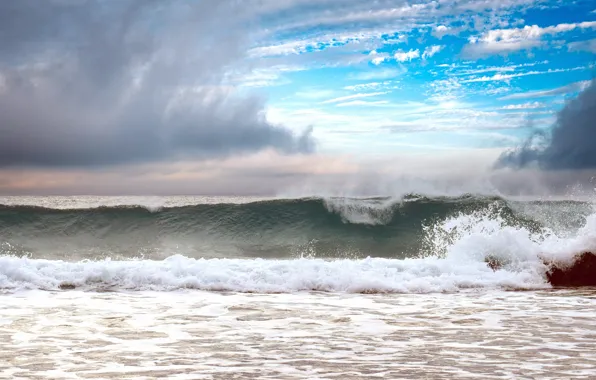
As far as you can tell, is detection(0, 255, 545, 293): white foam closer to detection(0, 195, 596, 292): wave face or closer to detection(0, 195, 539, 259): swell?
detection(0, 195, 596, 292): wave face

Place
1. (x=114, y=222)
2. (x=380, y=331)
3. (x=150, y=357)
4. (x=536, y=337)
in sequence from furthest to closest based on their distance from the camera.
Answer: (x=114, y=222)
(x=380, y=331)
(x=536, y=337)
(x=150, y=357)

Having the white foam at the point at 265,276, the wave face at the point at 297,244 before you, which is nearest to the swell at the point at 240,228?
the wave face at the point at 297,244

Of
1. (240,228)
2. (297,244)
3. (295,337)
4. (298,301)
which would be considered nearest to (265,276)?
(298,301)

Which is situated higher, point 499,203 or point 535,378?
point 499,203

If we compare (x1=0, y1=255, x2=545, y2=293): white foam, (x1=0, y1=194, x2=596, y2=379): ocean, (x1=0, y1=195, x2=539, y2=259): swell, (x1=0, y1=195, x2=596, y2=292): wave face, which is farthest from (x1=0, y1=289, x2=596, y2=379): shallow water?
(x1=0, y1=195, x2=539, y2=259): swell

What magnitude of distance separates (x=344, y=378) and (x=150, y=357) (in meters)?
1.70

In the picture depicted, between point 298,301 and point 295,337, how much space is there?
2.77 meters

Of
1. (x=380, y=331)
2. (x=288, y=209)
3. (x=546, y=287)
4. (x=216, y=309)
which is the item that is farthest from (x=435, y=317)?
(x=288, y=209)

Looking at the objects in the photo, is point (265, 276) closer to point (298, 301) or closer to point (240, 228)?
point (298, 301)

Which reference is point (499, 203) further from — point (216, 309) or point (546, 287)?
point (216, 309)

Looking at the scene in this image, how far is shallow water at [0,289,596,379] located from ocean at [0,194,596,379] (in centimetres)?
2

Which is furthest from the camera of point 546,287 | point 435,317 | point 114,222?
point 114,222

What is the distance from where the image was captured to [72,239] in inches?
765

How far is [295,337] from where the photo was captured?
593 centimetres
